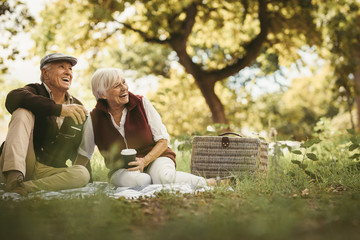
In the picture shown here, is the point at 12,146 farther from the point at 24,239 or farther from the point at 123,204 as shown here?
the point at 24,239

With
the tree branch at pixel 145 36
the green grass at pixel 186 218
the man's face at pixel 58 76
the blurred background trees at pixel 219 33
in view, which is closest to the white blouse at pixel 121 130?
the man's face at pixel 58 76

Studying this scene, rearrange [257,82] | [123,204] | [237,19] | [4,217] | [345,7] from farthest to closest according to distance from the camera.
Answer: [257,82] → [237,19] → [345,7] → [123,204] → [4,217]

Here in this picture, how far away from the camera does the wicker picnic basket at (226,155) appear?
14.6ft

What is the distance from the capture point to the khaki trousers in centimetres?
347

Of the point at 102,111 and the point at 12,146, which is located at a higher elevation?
the point at 102,111

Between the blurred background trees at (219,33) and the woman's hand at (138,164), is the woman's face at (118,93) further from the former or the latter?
the blurred background trees at (219,33)

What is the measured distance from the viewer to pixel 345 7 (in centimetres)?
1089

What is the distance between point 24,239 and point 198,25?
11.8 m

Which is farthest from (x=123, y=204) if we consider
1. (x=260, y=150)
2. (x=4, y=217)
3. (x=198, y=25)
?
(x=198, y=25)

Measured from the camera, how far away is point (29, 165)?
374 cm

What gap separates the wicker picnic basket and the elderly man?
1368mm

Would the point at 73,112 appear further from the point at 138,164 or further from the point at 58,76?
the point at 138,164

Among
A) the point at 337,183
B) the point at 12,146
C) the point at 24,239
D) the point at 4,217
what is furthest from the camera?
the point at 337,183

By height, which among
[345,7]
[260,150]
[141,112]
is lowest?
[260,150]
